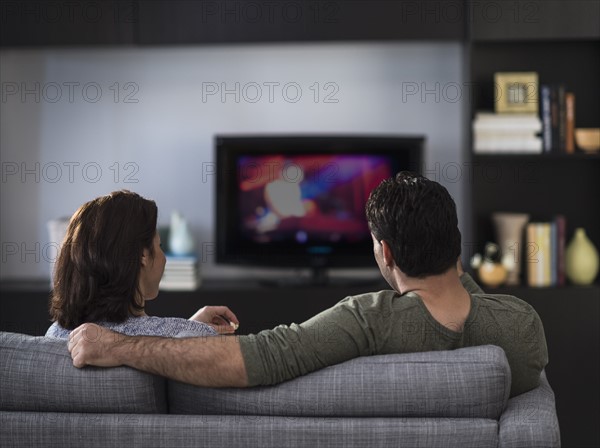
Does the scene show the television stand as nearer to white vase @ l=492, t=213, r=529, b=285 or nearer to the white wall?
the white wall

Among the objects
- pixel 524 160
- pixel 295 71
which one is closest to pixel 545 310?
pixel 524 160

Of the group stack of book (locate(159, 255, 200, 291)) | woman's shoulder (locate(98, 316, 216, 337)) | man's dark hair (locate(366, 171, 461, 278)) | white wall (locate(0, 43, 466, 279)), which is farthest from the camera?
white wall (locate(0, 43, 466, 279))

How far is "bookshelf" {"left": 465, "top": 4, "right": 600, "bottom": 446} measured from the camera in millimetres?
4480

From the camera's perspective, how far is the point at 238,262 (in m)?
4.89

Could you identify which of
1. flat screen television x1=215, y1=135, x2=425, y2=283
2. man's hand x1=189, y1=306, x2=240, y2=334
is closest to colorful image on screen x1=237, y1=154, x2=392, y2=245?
flat screen television x1=215, y1=135, x2=425, y2=283

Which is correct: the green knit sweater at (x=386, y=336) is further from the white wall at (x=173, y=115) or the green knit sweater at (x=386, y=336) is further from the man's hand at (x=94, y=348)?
the white wall at (x=173, y=115)

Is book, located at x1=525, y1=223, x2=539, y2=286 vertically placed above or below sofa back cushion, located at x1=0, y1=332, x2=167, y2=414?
above

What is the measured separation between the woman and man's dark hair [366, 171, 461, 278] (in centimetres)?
51

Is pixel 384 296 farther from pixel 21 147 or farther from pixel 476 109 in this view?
pixel 21 147

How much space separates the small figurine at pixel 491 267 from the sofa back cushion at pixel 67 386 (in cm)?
269

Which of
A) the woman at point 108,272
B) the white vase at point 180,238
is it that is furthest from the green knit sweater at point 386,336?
the white vase at point 180,238

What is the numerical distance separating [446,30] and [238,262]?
4.98ft

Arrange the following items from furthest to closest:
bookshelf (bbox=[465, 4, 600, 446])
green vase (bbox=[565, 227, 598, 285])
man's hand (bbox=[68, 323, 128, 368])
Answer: green vase (bbox=[565, 227, 598, 285]) < bookshelf (bbox=[465, 4, 600, 446]) < man's hand (bbox=[68, 323, 128, 368])

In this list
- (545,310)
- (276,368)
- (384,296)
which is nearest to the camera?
(276,368)
